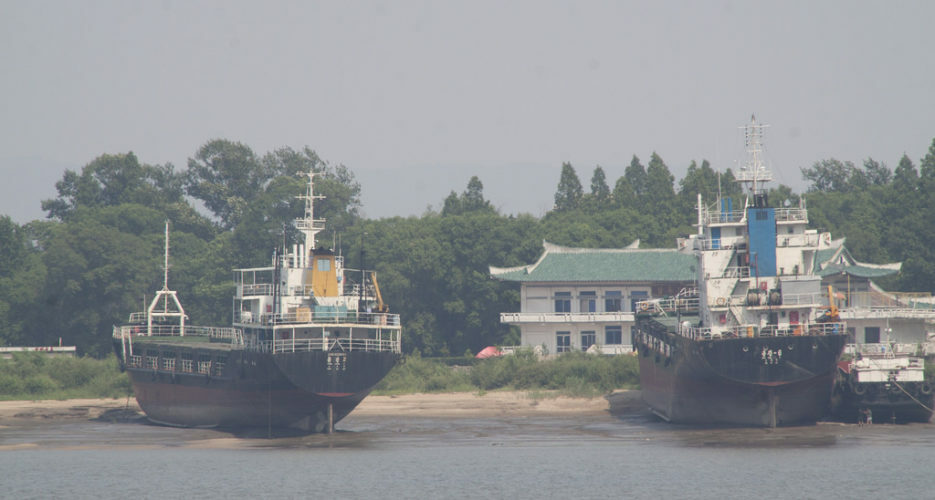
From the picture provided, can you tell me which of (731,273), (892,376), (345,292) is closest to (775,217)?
(731,273)

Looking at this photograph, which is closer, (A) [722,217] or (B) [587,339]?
(A) [722,217]

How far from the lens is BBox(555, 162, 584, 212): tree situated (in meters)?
136

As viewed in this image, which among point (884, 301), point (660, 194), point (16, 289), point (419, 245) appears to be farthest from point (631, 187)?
point (16, 289)

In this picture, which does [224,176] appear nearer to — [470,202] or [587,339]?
[470,202]

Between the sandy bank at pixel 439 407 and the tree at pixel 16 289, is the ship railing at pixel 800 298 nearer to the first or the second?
the sandy bank at pixel 439 407

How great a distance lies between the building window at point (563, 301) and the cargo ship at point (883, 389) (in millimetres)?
39186

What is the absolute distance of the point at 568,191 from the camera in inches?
5394

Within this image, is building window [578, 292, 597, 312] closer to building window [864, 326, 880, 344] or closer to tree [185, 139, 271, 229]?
building window [864, 326, 880, 344]

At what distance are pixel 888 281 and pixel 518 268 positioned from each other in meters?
30.9

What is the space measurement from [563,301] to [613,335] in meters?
5.06

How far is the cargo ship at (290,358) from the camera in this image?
5731 centimetres

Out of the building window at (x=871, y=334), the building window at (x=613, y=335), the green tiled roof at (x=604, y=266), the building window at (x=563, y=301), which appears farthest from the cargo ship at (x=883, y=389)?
the building window at (x=563, y=301)

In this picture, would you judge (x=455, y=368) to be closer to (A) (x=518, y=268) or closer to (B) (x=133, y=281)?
(A) (x=518, y=268)

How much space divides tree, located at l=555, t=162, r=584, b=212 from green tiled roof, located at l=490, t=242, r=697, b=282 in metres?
36.3
